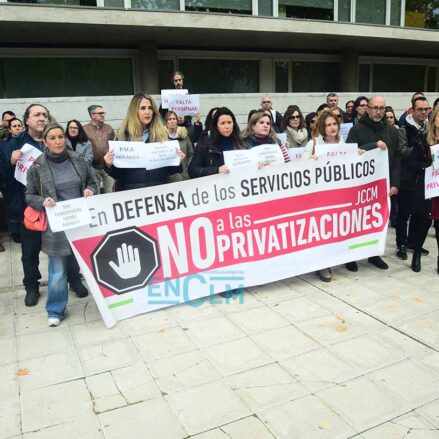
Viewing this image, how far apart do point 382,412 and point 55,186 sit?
3.04 m

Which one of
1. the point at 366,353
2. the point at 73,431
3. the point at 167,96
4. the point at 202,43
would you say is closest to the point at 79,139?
the point at 167,96

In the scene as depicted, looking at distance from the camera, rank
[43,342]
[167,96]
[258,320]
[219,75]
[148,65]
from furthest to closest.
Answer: [219,75], [148,65], [167,96], [258,320], [43,342]

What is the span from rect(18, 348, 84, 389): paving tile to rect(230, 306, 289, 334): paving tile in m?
1.38

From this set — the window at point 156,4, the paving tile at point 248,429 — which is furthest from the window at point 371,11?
the paving tile at point 248,429

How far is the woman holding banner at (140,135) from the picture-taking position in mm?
4387

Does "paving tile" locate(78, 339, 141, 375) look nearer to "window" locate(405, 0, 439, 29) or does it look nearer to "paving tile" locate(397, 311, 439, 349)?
"paving tile" locate(397, 311, 439, 349)

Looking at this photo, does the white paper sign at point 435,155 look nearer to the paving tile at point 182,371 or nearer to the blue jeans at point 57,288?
the paving tile at point 182,371

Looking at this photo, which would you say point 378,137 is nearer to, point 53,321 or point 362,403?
point 362,403

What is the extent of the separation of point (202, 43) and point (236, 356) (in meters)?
11.0

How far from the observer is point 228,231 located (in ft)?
15.1

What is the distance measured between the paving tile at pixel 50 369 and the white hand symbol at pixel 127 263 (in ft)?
2.56

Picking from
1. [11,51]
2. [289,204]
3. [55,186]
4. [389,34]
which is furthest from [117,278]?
[389,34]

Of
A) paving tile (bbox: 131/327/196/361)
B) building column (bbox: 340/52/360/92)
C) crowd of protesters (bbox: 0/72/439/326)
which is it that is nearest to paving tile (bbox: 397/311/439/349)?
crowd of protesters (bbox: 0/72/439/326)

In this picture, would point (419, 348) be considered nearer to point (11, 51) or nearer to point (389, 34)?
point (11, 51)
